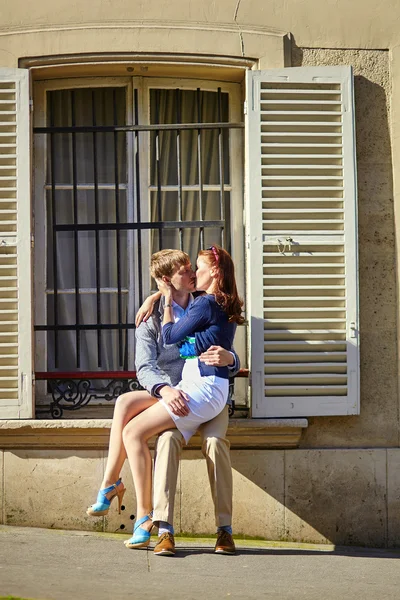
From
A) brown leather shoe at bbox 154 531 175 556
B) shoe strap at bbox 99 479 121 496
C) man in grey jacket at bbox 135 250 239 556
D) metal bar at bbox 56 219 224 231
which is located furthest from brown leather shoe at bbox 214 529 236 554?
metal bar at bbox 56 219 224 231

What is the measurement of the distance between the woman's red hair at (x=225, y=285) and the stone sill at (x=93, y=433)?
757 millimetres

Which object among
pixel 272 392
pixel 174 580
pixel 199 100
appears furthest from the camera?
pixel 199 100

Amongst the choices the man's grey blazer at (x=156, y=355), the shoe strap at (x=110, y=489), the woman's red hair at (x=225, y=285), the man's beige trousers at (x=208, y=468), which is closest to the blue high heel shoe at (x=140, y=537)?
the man's beige trousers at (x=208, y=468)

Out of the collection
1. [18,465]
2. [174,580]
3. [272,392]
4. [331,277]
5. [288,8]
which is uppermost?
[288,8]

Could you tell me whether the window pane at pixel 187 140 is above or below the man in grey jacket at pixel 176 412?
above

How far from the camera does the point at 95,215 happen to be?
6.85m

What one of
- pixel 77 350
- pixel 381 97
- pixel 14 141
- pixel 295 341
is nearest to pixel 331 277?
pixel 295 341

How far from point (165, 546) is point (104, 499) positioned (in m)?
0.46

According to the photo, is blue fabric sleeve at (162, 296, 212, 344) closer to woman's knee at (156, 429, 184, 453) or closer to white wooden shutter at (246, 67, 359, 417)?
woman's knee at (156, 429, 184, 453)

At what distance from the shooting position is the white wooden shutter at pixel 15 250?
21.1ft

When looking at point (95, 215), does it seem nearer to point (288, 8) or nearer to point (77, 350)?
point (77, 350)

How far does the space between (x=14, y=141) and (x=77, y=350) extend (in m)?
1.38

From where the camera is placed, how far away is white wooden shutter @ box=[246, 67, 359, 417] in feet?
21.2

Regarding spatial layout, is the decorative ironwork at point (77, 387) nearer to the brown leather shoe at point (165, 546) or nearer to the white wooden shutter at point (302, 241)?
the white wooden shutter at point (302, 241)
